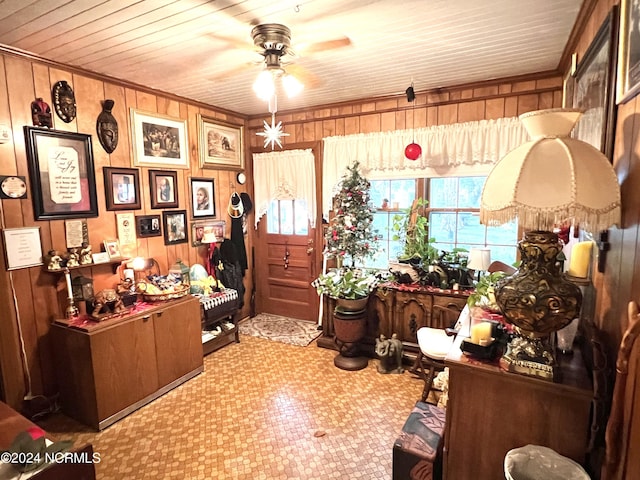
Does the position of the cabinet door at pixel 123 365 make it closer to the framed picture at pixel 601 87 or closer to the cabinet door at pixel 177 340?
the cabinet door at pixel 177 340

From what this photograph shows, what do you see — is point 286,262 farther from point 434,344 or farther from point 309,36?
point 309,36

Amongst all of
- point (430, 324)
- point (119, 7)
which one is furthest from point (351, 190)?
point (119, 7)

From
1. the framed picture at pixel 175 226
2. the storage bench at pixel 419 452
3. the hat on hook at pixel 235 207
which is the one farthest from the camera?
the hat on hook at pixel 235 207

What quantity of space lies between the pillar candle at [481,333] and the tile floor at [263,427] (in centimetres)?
106

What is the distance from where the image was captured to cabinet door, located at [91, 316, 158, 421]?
236cm

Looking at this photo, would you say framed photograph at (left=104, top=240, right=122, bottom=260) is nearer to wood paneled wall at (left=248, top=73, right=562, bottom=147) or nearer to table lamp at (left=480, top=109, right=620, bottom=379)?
wood paneled wall at (left=248, top=73, right=562, bottom=147)

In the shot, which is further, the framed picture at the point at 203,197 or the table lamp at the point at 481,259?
the framed picture at the point at 203,197

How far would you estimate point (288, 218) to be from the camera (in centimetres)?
428

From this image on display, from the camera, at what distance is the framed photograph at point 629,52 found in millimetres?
1115

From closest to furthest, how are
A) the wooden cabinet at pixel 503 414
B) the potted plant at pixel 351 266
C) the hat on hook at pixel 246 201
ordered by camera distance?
the wooden cabinet at pixel 503 414
the potted plant at pixel 351 266
the hat on hook at pixel 246 201

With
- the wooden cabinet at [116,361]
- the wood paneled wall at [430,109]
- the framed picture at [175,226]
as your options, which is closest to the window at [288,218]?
the wood paneled wall at [430,109]

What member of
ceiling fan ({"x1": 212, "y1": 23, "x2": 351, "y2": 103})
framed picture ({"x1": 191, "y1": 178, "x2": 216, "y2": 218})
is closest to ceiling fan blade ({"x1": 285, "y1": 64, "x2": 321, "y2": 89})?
ceiling fan ({"x1": 212, "y1": 23, "x2": 351, "y2": 103})

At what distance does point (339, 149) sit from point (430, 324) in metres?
2.04

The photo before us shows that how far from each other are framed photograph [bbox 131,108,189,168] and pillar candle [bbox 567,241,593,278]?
10.8ft
